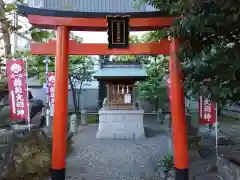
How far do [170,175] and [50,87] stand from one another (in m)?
7.27

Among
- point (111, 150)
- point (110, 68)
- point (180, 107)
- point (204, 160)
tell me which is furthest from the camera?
point (110, 68)

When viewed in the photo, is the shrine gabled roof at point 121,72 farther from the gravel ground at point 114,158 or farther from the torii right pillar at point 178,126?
the torii right pillar at point 178,126


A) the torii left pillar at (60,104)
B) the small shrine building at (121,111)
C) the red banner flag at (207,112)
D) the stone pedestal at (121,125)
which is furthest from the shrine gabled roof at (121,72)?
the torii left pillar at (60,104)

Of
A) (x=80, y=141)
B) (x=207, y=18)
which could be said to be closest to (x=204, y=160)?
(x=207, y=18)

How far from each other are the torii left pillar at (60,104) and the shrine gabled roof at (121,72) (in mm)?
7001

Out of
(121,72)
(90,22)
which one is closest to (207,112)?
(90,22)

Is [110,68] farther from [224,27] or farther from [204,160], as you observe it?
[224,27]

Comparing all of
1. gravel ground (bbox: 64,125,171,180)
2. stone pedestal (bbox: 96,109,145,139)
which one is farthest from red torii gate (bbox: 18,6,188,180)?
stone pedestal (bbox: 96,109,145,139)

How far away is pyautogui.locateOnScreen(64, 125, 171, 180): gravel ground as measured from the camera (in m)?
7.21

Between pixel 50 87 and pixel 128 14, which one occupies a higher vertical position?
pixel 128 14

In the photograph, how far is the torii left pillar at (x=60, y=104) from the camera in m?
6.05

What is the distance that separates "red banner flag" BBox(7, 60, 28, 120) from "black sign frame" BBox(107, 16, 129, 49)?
8.72 feet

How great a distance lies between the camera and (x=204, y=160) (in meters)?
7.73

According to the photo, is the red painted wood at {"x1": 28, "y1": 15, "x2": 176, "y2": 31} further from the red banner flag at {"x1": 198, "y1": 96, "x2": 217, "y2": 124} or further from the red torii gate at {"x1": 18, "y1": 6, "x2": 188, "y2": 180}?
the red banner flag at {"x1": 198, "y1": 96, "x2": 217, "y2": 124}
